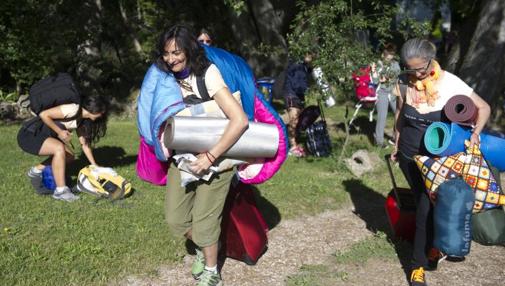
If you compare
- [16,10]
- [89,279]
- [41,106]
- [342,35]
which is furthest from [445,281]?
[16,10]

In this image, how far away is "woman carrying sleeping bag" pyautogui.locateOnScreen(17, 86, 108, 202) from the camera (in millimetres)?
5770

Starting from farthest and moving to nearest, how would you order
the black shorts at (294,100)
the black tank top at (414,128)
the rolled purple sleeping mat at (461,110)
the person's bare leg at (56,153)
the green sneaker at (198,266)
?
the black shorts at (294,100) → the person's bare leg at (56,153) → the green sneaker at (198,266) → the black tank top at (414,128) → the rolled purple sleeping mat at (461,110)

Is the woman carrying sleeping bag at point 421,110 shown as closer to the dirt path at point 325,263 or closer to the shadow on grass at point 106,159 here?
the dirt path at point 325,263

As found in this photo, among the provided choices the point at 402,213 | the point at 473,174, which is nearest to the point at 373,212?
the point at 402,213

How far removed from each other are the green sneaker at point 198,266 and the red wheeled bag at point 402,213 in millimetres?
1770

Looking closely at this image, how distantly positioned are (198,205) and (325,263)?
1.38 meters

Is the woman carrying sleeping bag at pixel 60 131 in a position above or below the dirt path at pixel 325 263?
above

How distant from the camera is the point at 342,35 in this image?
7027mm

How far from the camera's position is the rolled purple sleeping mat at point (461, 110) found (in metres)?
3.70

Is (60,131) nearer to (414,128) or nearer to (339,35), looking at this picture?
(339,35)

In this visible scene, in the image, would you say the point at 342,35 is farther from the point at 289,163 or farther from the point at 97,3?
the point at 97,3

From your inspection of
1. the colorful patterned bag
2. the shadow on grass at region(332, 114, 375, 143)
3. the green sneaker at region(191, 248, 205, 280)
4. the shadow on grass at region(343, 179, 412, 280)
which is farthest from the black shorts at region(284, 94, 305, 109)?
the colorful patterned bag

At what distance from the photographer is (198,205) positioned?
3.83 metres

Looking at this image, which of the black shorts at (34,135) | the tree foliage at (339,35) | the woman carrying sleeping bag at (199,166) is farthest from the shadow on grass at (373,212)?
the black shorts at (34,135)
